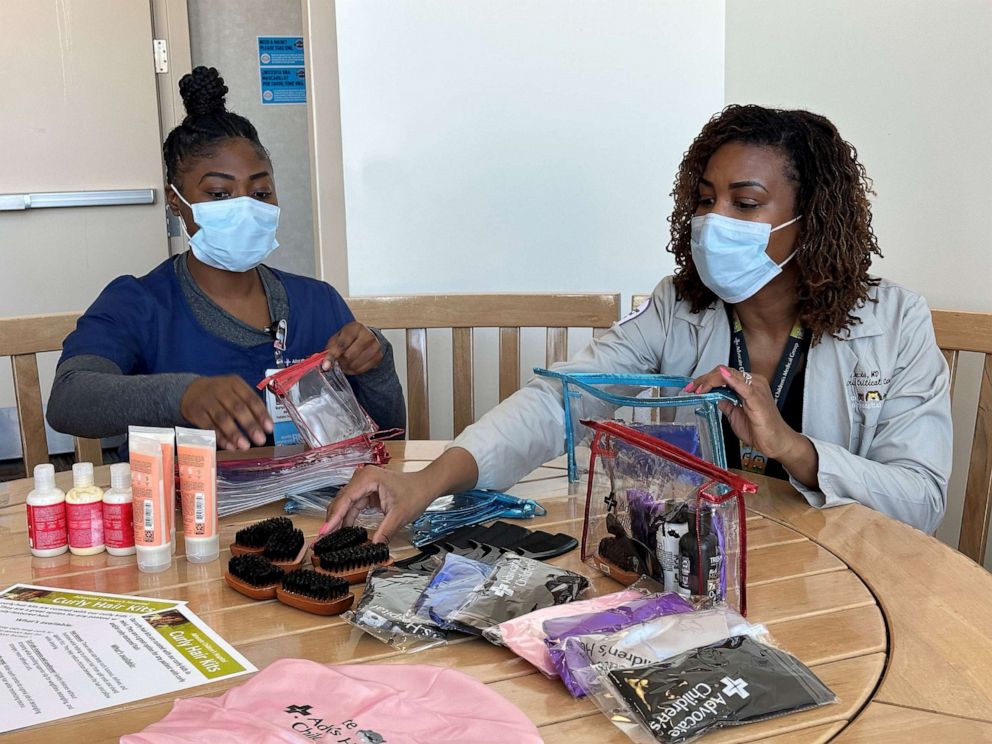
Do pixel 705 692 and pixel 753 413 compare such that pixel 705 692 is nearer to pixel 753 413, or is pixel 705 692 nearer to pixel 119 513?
pixel 753 413

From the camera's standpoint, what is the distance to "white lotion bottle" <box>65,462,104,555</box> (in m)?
1.28

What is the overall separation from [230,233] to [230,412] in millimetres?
696

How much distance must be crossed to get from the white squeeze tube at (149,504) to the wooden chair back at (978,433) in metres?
1.48

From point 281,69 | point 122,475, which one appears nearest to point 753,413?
point 122,475

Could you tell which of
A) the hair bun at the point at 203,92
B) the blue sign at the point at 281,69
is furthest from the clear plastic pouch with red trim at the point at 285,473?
the blue sign at the point at 281,69

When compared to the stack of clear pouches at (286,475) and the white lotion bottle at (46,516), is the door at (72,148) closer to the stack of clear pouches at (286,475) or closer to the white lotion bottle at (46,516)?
the stack of clear pouches at (286,475)

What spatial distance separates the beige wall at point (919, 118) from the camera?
2.17m

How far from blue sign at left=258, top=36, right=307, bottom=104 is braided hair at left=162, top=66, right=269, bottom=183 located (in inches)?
100.0

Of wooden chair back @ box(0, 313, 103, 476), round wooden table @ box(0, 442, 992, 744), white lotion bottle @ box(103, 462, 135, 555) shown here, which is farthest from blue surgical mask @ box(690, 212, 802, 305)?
wooden chair back @ box(0, 313, 103, 476)

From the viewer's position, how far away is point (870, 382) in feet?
5.54

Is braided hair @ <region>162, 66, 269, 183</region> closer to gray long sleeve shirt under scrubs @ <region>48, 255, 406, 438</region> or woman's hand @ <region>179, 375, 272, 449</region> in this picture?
gray long sleeve shirt under scrubs @ <region>48, 255, 406, 438</region>

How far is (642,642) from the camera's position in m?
0.92

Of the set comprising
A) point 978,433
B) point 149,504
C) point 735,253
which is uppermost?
point 735,253

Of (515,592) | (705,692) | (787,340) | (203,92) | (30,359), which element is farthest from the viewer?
(203,92)
